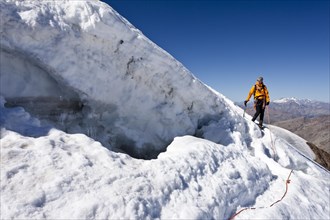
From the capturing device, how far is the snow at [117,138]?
604 cm

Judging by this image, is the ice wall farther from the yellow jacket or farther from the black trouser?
the yellow jacket

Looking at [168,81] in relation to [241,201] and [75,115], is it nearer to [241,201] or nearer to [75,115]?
[75,115]

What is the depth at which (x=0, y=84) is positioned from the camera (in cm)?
804

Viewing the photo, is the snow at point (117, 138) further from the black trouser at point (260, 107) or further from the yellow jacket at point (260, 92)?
the yellow jacket at point (260, 92)

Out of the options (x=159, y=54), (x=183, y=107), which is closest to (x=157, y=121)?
(x=183, y=107)

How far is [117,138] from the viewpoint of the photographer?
37.3 ft

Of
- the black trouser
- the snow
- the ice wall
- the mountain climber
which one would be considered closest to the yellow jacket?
the mountain climber

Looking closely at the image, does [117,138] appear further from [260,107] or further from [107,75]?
[260,107]

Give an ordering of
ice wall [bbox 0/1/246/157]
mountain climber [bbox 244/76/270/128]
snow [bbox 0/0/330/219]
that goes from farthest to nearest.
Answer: mountain climber [bbox 244/76/270/128]
ice wall [bbox 0/1/246/157]
snow [bbox 0/0/330/219]

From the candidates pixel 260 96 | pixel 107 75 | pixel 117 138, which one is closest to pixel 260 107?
A: pixel 260 96

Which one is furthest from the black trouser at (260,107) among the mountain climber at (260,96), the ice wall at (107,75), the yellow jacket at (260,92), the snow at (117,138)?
the ice wall at (107,75)

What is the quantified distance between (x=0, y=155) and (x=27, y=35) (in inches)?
154

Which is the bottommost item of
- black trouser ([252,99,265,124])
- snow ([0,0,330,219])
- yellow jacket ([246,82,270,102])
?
snow ([0,0,330,219])

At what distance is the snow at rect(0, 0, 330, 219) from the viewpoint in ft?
19.8
